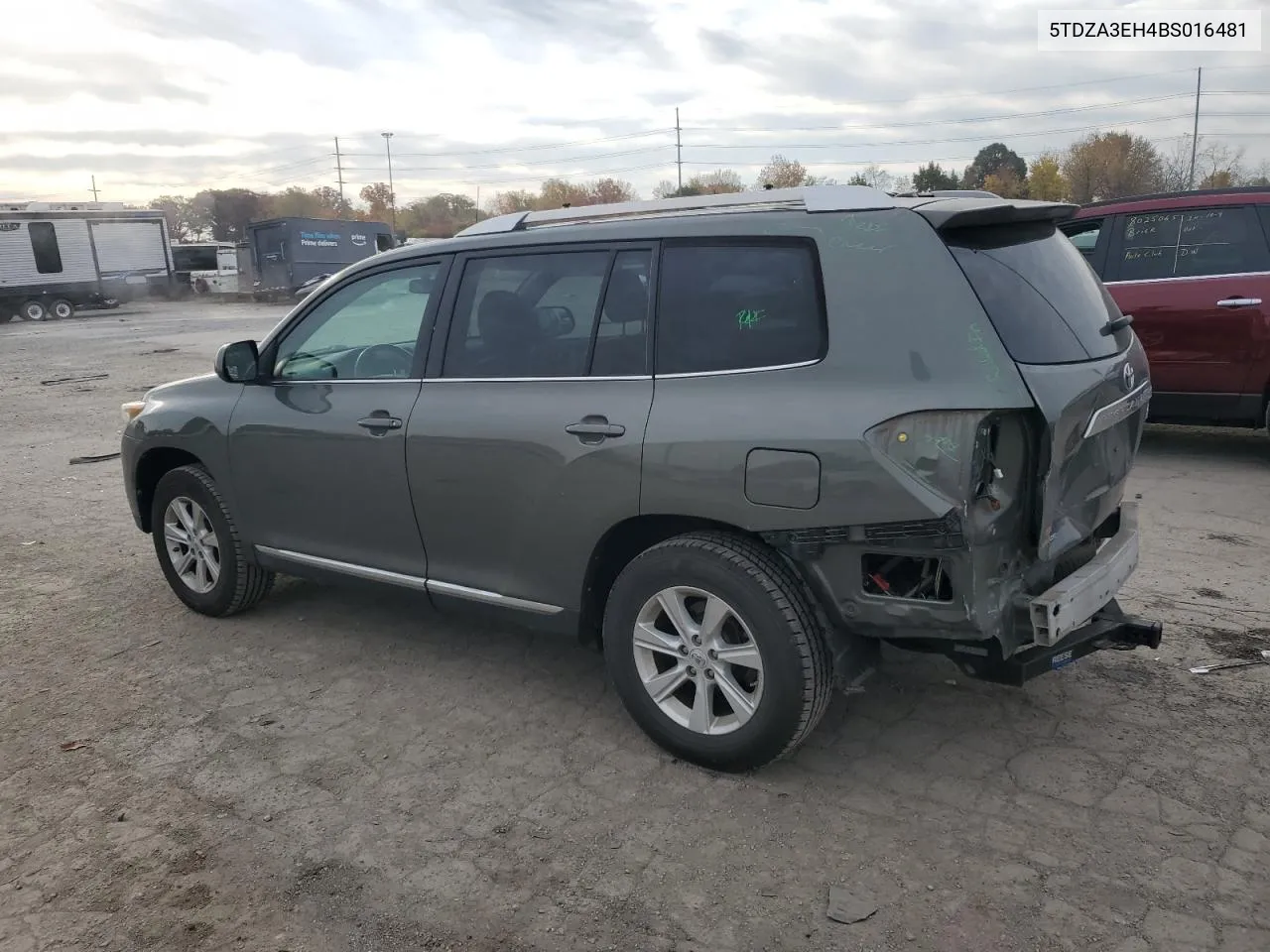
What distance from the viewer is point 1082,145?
52312mm

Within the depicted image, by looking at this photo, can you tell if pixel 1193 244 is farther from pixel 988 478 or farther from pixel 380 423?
pixel 380 423

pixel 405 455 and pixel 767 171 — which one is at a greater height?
pixel 767 171

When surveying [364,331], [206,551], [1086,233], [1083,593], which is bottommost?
[206,551]

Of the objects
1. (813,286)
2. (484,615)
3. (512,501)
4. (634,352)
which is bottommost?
(484,615)

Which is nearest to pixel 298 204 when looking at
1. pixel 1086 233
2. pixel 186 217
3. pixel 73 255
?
pixel 186 217

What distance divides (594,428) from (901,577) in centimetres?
114

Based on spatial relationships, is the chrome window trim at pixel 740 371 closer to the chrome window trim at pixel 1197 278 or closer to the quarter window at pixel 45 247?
the chrome window trim at pixel 1197 278

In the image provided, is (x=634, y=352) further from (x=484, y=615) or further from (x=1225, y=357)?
(x=1225, y=357)

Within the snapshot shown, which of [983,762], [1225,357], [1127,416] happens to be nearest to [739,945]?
[983,762]

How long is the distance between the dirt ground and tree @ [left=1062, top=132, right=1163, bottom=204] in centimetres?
5073

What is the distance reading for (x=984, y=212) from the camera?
3.10 metres

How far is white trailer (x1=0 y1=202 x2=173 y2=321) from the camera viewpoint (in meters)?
31.3

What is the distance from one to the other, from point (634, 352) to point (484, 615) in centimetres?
125

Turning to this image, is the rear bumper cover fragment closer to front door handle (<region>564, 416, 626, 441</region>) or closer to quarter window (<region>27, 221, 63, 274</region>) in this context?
front door handle (<region>564, 416, 626, 441</region>)
